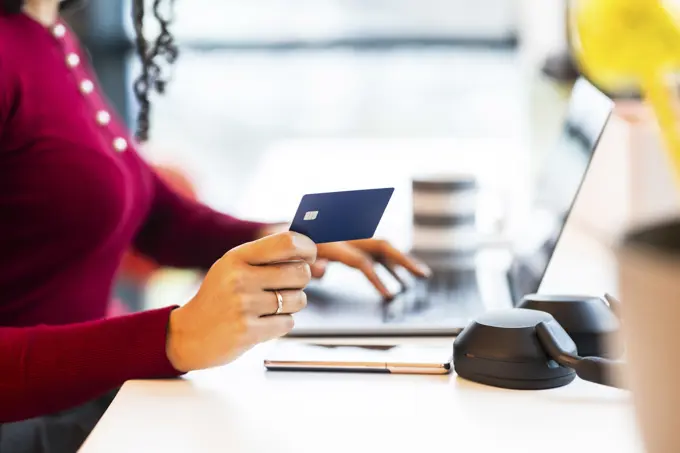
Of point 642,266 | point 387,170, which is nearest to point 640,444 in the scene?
point 642,266

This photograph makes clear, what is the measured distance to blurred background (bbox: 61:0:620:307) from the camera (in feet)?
9.84

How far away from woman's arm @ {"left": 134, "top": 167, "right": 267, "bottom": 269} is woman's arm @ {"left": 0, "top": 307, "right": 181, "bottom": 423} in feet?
2.09

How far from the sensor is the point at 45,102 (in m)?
1.16

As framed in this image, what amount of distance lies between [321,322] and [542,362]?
1.07 ft

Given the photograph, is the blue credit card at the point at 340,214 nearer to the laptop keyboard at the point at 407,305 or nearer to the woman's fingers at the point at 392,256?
the laptop keyboard at the point at 407,305

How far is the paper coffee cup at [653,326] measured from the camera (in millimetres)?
439

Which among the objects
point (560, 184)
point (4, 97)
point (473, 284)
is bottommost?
point (473, 284)

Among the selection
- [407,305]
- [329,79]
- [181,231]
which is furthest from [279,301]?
[329,79]

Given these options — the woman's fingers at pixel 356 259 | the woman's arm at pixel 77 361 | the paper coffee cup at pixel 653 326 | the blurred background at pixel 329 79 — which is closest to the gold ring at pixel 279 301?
the woman's arm at pixel 77 361

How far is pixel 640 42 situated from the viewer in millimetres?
450

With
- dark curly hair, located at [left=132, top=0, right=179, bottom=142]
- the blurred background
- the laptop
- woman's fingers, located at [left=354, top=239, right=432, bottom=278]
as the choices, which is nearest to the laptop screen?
Answer: the laptop

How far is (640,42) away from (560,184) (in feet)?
2.27

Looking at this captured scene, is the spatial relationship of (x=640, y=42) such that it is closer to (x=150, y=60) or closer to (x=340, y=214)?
(x=340, y=214)

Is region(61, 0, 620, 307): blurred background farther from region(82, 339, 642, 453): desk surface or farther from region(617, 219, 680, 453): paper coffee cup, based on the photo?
region(617, 219, 680, 453): paper coffee cup
